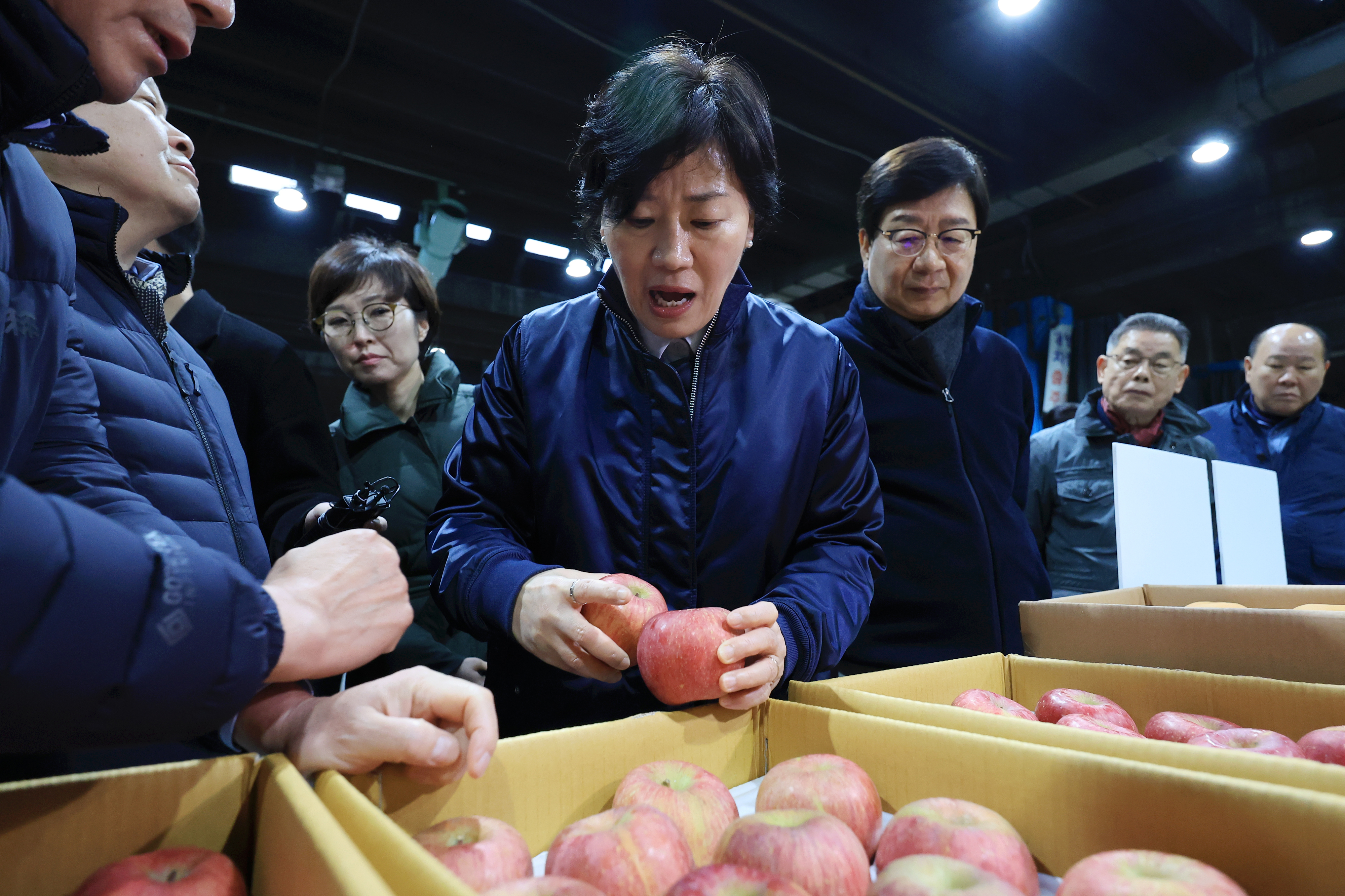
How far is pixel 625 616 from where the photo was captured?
3.37 ft

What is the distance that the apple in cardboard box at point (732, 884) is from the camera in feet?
1.72

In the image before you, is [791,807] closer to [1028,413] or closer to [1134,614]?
[1134,614]

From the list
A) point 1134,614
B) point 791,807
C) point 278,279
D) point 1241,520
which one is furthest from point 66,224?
point 278,279

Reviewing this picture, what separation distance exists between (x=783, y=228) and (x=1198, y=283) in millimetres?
5640

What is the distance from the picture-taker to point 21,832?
21.8 inches

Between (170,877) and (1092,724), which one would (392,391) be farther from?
(1092,724)

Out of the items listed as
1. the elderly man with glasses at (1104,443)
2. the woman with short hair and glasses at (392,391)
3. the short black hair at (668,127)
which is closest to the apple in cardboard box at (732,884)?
the short black hair at (668,127)

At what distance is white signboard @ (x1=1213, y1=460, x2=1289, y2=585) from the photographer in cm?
248

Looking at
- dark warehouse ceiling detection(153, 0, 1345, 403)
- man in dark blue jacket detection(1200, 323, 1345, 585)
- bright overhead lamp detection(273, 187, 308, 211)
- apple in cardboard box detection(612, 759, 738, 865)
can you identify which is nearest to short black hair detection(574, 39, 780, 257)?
apple in cardboard box detection(612, 759, 738, 865)

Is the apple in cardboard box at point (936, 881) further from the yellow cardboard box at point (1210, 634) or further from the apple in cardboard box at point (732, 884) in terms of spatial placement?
the yellow cardboard box at point (1210, 634)

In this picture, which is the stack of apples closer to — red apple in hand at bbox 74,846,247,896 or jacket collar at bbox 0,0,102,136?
red apple in hand at bbox 74,846,247,896

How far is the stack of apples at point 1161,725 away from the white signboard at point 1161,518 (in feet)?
3.02

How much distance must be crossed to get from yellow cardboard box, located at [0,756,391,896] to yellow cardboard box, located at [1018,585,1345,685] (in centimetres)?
116

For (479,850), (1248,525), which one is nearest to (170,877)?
(479,850)
